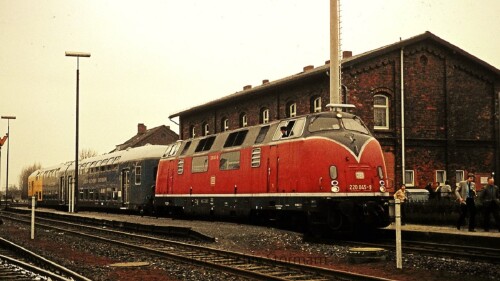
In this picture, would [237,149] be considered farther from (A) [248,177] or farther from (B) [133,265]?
(B) [133,265]

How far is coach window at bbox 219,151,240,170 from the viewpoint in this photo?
21.8 metres

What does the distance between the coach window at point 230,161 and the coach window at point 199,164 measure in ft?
4.43

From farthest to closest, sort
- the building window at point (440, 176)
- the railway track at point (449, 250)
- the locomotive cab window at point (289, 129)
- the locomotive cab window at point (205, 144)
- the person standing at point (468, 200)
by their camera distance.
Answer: the building window at point (440, 176) < the locomotive cab window at point (205, 144) < the locomotive cab window at point (289, 129) < the person standing at point (468, 200) < the railway track at point (449, 250)

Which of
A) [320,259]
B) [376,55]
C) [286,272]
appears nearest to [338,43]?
[376,55]

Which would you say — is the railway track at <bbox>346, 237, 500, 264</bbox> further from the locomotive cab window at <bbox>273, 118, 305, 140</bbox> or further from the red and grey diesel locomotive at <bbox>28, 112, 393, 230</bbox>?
the locomotive cab window at <bbox>273, 118, 305, 140</bbox>

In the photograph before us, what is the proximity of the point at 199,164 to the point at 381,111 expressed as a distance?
1081 centimetres

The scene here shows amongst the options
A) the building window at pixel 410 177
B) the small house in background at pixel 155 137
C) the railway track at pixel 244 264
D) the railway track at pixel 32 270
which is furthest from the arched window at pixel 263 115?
the small house in background at pixel 155 137

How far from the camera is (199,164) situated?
972 inches

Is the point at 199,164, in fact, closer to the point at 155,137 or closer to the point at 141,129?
the point at 155,137

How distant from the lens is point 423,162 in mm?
30938

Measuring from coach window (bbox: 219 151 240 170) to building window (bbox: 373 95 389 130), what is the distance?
10.7m

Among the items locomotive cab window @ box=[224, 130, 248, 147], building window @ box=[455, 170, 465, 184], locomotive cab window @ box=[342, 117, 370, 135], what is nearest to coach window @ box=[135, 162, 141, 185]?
locomotive cab window @ box=[224, 130, 248, 147]

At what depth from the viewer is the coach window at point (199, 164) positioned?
2419 centimetres

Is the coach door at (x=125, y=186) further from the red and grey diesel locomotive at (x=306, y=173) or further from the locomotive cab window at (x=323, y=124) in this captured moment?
the locomotive cab window at (x=323, y=124)
